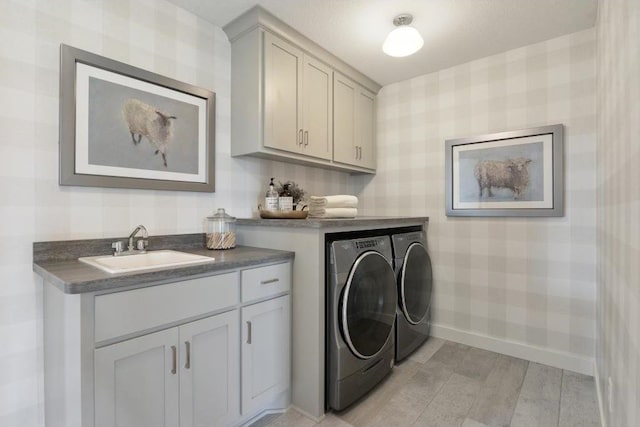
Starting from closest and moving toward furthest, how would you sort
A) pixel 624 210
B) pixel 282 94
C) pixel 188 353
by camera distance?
1. pixel 624 210
2. pixel 188 353
3. pixel 282 94

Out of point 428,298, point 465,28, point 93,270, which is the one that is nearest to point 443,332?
point 428,298

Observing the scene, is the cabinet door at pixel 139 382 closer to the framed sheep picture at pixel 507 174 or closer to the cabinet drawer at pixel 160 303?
the cabinet drawer at pixel 160 303

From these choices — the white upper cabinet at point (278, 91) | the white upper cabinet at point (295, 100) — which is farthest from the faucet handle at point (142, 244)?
the white upper cabinet at point (295, 100)

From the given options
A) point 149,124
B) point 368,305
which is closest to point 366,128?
point 368,305

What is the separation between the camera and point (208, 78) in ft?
6.64

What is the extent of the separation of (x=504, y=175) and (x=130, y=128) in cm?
251

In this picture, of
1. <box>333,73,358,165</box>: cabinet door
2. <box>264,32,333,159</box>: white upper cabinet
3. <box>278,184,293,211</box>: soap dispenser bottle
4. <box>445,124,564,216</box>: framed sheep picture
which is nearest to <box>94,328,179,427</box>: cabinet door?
<box>278,184,293,211</box>: soap dispenser bottle

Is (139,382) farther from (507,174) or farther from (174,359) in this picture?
(507,174)

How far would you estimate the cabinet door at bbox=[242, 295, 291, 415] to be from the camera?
4.95 ft

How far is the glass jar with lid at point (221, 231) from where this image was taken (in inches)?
74.1

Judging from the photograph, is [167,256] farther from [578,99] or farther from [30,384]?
[578,99]

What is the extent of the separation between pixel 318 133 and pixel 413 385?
1.85 metres

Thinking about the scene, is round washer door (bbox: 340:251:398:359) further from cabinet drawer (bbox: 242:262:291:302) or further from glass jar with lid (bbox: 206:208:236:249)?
glass jar with lid (bbox: 206:208:236:249)

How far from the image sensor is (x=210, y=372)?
137cm
